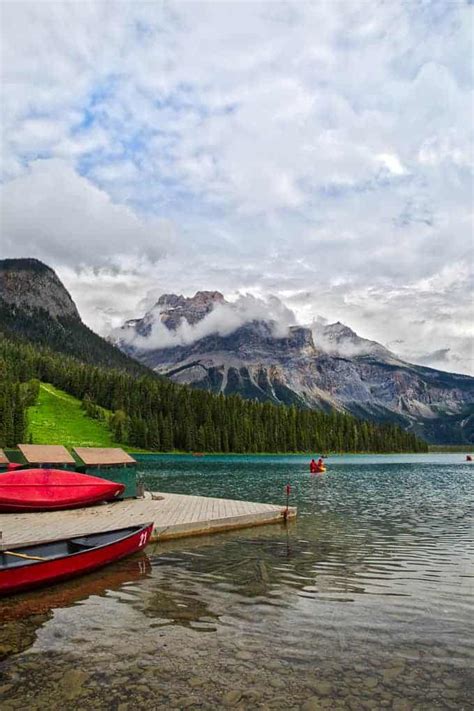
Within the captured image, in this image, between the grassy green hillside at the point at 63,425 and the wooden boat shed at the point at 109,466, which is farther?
the grassy green hillside at the point at 63,425

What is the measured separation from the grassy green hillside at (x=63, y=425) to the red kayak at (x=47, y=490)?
119585 millimetres

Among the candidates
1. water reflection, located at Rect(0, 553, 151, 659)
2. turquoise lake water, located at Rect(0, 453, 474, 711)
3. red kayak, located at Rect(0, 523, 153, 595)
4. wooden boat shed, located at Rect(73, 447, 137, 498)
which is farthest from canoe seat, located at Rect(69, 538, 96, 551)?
wooden boat shed, located at Rect(73, 447, 137, 498)

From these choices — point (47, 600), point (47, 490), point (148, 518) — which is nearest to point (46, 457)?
point (47, 490)

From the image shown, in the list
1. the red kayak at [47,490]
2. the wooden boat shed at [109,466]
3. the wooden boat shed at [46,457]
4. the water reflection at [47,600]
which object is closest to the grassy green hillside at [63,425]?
the wooden boat shed at [46,457]

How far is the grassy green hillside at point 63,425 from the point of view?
518 feet

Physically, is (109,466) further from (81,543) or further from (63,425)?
(63,425)

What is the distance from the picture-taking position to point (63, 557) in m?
18.3

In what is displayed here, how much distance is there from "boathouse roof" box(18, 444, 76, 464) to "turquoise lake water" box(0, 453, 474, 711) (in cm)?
1710

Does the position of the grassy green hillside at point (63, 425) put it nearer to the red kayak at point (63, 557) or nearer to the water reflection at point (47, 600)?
the red kayak at point (63, 557)

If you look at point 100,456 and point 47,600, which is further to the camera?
point 100,456

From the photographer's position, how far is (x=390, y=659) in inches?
478

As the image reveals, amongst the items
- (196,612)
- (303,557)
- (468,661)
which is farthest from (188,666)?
(303,557)

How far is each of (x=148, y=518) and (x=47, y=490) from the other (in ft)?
26.0

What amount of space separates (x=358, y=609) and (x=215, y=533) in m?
15.0
